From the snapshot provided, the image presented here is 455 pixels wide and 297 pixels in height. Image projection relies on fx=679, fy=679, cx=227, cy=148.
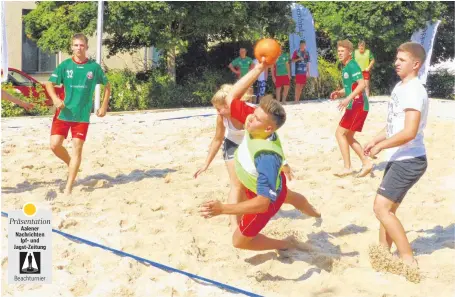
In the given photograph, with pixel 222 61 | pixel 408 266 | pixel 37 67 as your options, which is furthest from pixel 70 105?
pixel 37 67

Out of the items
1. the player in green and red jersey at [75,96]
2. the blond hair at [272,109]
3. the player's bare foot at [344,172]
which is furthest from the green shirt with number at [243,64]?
the blond hair at [272,109]

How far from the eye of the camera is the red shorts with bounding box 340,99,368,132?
27.6 feet

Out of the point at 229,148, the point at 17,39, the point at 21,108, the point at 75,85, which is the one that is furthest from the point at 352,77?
the point at 17,39

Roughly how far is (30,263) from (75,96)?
2922mm

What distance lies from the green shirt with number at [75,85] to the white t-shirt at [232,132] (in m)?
2.23

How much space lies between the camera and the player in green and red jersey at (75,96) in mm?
7367

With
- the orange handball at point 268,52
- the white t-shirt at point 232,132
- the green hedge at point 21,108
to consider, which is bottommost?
the green hedge at point 21,108

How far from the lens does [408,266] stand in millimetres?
5070

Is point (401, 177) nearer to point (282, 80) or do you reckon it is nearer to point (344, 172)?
point (344, 172)

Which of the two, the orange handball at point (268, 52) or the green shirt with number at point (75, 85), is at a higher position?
the orange handball at point (268, 52)

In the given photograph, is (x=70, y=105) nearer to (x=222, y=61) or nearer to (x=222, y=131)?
(x=222, y=131)

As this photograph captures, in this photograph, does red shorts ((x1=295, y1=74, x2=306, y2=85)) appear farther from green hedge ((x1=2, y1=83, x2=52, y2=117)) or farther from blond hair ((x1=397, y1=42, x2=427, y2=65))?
blond hair ((x1=397, y1=42, x2=427, y2=65))

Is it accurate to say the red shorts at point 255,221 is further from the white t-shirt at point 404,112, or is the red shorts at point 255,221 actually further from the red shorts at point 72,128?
the red shorts at point 72,128

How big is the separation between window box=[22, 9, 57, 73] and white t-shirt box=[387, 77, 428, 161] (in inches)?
693
